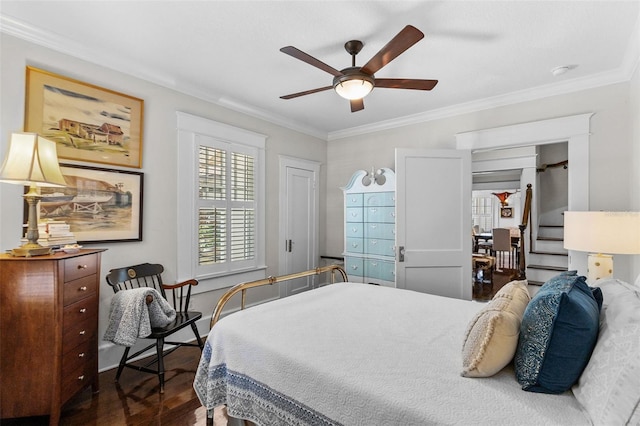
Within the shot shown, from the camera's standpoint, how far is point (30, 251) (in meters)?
1.89

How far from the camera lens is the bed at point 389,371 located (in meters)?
0.99

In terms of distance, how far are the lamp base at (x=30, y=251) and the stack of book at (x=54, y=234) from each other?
174 mm

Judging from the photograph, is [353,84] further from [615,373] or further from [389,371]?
[615,373]

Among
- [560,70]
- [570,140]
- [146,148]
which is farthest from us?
[570,140]

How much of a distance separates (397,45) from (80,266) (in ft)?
8.15

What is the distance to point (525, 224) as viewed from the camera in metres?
5.38

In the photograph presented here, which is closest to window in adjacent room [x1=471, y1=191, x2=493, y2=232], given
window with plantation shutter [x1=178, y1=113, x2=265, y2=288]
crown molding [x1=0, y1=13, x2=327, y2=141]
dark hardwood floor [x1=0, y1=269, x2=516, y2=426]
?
crown molding [x1=0, y1=13, x2=327, y2=141]

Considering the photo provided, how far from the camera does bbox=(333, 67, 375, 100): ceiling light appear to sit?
87.9 inches

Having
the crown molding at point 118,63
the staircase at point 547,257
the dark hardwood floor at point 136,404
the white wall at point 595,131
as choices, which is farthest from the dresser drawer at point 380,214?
the dark hardwood floor at point 136,404

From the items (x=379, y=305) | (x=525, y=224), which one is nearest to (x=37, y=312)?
(x=379, y=305)

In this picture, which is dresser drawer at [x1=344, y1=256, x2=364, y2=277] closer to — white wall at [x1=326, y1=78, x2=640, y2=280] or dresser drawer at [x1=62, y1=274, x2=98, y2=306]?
white wall at [x1=326, y1=78, x2=640, y2=280]

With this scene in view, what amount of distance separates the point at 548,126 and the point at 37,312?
4.50 meters

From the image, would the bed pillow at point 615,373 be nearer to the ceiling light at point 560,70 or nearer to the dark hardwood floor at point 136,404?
the dark hardwood floor at point 136,404

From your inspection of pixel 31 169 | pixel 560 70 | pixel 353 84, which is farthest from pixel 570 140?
pixel 31 169
